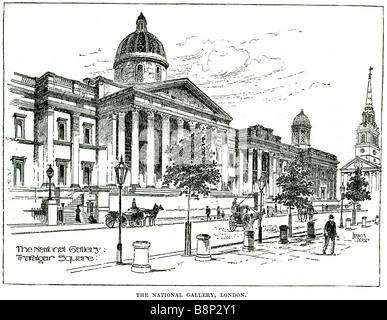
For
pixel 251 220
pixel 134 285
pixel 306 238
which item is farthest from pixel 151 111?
pixel 134 285

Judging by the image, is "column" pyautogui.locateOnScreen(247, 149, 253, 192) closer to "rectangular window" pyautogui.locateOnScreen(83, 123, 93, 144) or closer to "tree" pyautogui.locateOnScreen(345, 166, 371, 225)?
"tree" pyautogui.locateOnScreen(345, 166, 371, 225)

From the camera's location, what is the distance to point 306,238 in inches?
663

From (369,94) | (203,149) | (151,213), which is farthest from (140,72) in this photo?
(369,94)

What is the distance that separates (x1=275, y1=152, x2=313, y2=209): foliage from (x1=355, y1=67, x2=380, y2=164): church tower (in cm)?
237

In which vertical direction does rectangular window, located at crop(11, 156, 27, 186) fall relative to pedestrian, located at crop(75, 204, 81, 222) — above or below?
above

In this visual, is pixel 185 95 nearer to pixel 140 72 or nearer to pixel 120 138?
pixel 120 138

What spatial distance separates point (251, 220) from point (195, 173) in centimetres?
348

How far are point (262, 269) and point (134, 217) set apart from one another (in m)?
5.26

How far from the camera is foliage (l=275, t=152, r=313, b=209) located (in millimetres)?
16922

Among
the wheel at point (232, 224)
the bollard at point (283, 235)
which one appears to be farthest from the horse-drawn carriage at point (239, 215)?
the bollard at point (283, 235)

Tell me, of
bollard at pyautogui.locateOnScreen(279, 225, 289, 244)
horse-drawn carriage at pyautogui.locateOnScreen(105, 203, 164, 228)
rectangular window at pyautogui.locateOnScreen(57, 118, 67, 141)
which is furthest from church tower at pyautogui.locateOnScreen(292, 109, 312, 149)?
rectangular window at pyautogui.locateOnScreen(57, 118, 67, 141)

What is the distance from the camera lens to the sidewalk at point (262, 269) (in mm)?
12625

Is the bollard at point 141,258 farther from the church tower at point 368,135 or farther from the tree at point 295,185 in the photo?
the church tower at point 368,135

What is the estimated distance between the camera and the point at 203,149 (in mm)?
16203
